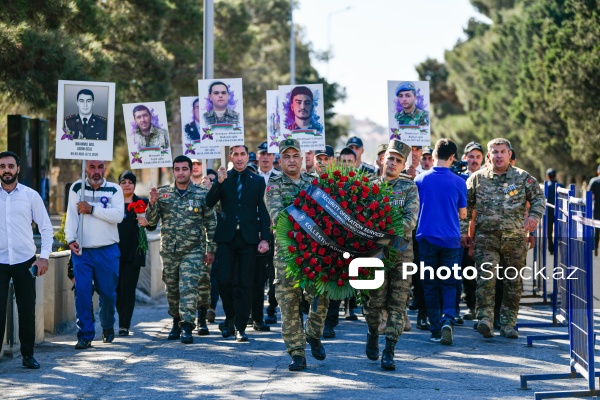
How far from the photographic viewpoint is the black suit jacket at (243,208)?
11.9 metres

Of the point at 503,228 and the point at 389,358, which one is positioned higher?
the point at 503,228

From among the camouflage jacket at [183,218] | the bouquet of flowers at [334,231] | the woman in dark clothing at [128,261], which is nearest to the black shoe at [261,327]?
the camouflage jacket at [183,218]

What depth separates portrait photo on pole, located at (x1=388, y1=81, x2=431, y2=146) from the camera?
1502cm

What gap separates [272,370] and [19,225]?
2.83 m

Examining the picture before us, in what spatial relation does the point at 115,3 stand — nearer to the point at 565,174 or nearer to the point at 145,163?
the point at 145,163

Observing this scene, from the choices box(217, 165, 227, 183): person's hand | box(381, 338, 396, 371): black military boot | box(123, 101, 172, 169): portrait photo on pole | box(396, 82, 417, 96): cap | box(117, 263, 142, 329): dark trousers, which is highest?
box(396, 82, 417, 96): cap

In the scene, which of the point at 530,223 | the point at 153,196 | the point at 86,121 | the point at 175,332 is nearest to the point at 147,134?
the point at 86,121

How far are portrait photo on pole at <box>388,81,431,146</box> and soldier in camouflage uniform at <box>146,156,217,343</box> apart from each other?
3790 mm

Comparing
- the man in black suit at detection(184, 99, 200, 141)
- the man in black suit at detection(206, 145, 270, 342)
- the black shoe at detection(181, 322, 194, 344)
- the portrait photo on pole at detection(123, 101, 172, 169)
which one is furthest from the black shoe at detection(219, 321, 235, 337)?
the man in black suit at detection(184, 99, 200, 141)

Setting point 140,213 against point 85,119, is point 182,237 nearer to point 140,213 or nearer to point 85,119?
point 140,213

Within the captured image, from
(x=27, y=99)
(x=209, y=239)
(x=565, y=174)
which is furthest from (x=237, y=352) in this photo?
(x=565, y=174)

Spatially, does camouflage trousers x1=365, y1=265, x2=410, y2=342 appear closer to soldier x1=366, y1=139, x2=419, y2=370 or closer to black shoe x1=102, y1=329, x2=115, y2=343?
soldier x1=366, y1=139, x2=419, y2=370

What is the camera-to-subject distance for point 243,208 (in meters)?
11.9

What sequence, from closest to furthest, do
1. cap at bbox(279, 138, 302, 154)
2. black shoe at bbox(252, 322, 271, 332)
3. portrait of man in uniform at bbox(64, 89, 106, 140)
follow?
1. cap at bbox(279, 138, 302, 154)
2. portrait of man in uniform at bbox(64, 89, 106, 140)
3. black shoe at bbox(252, 322, 271, 332)
